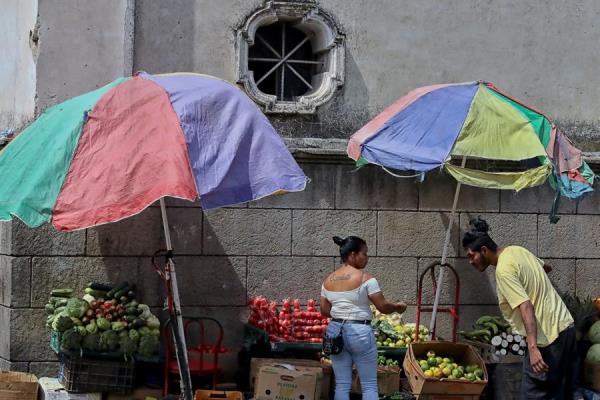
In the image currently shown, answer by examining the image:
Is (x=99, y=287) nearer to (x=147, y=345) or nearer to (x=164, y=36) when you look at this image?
(x=147, y=345)

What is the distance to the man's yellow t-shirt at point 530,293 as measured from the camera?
758 centimetres

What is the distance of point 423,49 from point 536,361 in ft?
12.4

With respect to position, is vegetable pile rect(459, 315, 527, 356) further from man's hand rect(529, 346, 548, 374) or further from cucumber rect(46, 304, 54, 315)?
cucumber rect(46, 304, 54, 315)

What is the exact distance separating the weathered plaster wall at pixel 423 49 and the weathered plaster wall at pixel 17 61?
3.21 ft

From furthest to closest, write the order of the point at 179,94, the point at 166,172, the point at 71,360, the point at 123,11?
1. the point at 123,11
2. the point at 71,360
3. the point at 179,94
4. the point at 166,172

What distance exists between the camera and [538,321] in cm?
766

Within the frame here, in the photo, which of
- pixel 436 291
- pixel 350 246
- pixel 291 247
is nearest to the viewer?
pixel 350 246

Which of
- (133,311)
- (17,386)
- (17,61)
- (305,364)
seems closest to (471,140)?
(305,364)

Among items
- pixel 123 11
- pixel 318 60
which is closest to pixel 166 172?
pixel 123 11

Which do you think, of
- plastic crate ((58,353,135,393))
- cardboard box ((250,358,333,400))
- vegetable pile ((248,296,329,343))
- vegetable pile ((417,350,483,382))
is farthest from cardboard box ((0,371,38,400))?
vegetable pile ((417,350,483,382))

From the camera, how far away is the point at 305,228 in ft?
32.2

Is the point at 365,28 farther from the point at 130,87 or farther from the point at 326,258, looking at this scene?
the point at 130,87

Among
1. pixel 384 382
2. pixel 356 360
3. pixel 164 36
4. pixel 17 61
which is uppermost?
pixel 164 36

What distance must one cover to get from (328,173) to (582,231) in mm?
2672
